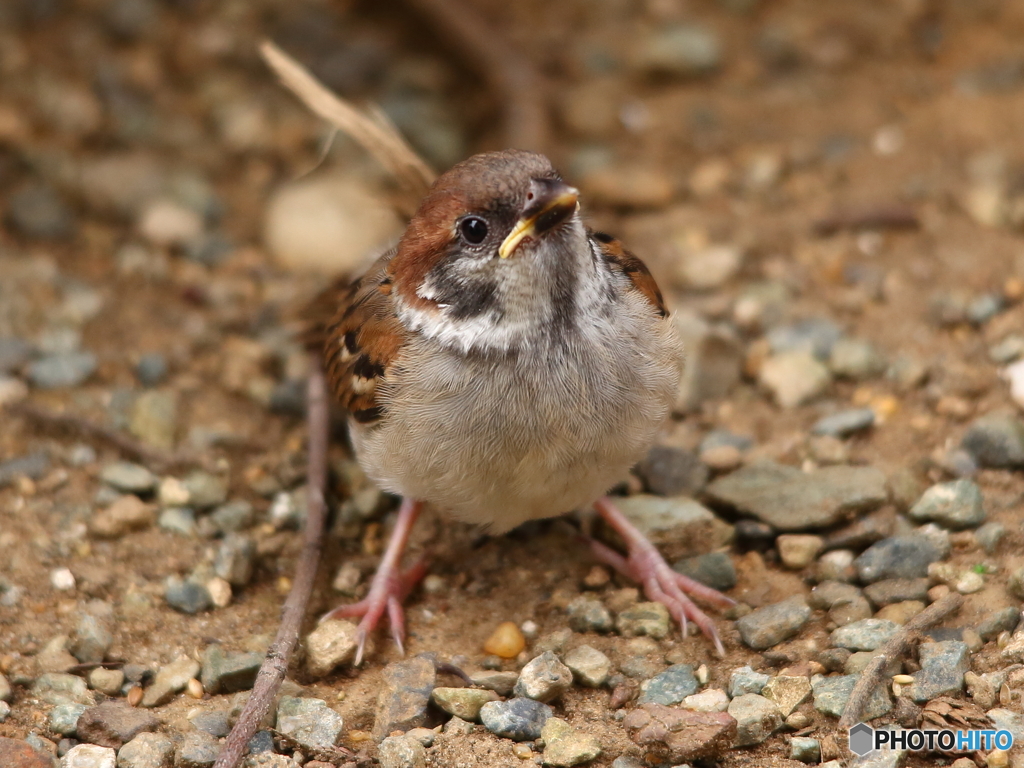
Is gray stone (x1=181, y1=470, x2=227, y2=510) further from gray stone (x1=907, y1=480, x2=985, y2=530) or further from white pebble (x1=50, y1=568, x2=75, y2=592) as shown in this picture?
gray stone (x1=907, y1=480, x2=985, y2=530)

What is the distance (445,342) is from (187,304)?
9.66ft

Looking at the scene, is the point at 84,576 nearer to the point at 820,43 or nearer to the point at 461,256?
the point at 461,256

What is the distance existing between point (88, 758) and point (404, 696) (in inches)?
46.0

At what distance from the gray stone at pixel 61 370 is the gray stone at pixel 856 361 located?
3.96 metres

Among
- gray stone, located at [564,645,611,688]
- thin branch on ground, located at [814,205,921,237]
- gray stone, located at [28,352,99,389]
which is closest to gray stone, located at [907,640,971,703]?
gray stone, located at [564,645,611,688]

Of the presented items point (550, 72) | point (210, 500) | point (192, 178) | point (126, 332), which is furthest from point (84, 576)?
point (550, 72)

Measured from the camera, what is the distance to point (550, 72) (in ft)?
27.7

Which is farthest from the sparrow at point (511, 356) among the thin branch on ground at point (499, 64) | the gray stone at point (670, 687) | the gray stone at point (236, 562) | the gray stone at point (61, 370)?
the thin branch on ground at point (499, 64)

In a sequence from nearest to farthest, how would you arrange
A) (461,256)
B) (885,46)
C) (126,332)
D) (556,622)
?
(461,256) < (556,622) < (126,332) < (885,46)

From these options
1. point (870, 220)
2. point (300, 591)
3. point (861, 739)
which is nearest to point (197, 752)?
point (300, 591)

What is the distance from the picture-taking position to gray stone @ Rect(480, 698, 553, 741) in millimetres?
4473

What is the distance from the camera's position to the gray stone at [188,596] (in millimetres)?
5164

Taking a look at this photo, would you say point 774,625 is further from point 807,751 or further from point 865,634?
point 807,751

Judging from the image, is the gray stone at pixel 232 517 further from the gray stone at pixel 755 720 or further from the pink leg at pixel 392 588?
the gray stone at pixel 755 720
